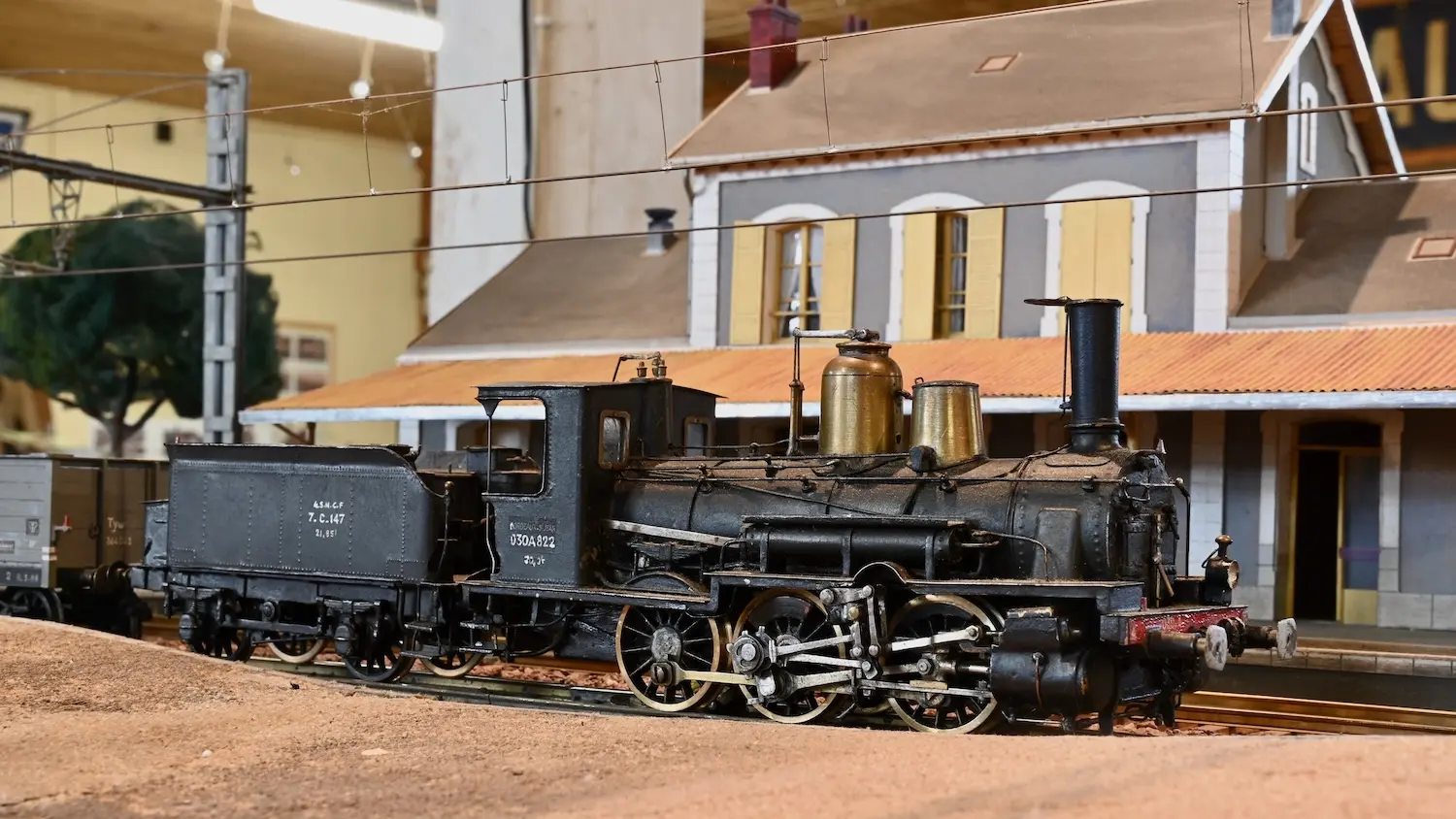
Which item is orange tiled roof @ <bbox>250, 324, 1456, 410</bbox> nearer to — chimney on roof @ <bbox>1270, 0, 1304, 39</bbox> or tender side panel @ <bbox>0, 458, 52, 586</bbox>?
chimney on roof @ <bbox>1270, 0, 1304, 39</bbox>

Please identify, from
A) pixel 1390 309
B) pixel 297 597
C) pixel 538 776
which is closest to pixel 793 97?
pixel 1390 309

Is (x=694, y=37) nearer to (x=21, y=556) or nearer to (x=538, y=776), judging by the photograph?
(x=21, y=556)

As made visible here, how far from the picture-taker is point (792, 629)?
1104cm

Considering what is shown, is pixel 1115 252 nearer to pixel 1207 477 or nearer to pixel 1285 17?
pixel 1207 477

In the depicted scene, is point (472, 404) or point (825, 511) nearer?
point (825, 511)

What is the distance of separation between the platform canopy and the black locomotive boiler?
283 cm

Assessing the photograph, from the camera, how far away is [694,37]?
2683 centimetres

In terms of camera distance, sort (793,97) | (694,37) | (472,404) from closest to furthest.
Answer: (472,404) < (793,97) < (694,37)

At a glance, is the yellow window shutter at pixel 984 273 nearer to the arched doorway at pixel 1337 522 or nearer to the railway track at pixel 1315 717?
the arched doorway at pixel 1337 522

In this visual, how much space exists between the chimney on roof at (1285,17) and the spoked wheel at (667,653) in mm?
11446

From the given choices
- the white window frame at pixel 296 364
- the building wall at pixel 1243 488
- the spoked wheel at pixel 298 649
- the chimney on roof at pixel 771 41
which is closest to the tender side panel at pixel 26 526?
the spoked wheel at pixel 298 649

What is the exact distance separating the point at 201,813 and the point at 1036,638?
4.98 m

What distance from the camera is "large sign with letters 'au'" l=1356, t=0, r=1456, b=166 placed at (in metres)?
23.5

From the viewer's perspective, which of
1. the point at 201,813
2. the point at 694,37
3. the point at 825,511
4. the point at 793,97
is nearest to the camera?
the point at 201,813
